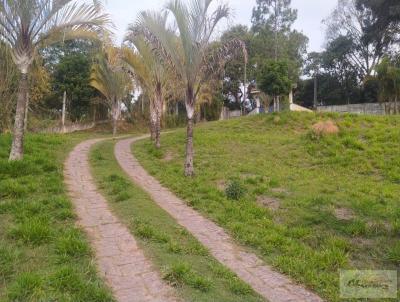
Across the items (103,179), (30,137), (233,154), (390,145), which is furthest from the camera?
(30,137)

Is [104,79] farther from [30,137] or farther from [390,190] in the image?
[390,190]

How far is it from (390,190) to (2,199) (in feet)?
25.0

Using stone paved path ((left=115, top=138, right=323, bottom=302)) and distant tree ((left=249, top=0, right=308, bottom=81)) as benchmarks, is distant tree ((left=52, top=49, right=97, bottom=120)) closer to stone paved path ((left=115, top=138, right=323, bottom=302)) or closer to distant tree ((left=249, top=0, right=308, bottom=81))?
distant tree ((left=249, top=0, right=308, bottom=81))

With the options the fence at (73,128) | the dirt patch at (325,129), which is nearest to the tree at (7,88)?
the fence at (73,128)

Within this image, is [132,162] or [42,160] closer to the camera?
[42,160]

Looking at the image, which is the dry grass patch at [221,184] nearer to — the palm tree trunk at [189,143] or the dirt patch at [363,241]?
the palm tree trunk at [189,143]

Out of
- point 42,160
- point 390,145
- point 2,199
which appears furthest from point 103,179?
point 390,145

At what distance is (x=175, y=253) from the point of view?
4941mm

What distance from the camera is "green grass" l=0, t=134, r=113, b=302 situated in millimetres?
3662

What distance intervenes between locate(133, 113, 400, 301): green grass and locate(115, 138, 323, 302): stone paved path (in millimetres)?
172

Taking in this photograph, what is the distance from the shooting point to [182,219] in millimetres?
6645

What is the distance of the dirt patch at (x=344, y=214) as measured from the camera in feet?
21.6

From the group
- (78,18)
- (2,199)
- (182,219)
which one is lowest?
(182,219)

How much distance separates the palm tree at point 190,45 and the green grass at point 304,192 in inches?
77.6
